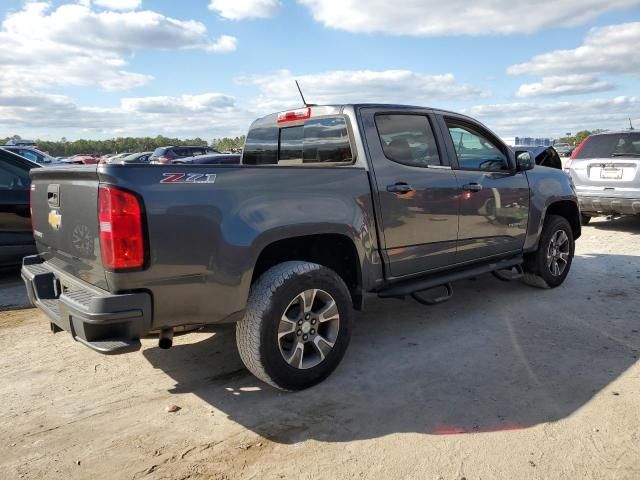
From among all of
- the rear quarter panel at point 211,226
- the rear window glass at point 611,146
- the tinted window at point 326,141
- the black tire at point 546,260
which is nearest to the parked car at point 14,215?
the tinted window at point 326,141

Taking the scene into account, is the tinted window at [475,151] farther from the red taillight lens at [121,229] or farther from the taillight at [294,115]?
the red taillight lens at [121,229]

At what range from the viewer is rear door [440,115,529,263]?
177 inches

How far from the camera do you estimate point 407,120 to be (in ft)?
14.0

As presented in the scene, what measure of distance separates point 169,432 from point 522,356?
2.53 meters

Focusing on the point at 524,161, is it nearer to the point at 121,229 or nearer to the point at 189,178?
the point at 189,178

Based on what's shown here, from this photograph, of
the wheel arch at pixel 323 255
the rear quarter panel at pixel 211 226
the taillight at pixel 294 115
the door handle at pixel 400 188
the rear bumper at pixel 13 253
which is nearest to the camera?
the rear quarter panel at pixel 211 226

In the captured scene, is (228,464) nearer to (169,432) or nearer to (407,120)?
(169,432)

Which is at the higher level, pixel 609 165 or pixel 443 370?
pixel 609 165

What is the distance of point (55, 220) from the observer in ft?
11.0

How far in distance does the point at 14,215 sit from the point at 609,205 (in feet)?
28.3

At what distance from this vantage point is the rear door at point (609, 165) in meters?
8.37

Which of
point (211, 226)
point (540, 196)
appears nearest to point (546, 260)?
point (540, 196)

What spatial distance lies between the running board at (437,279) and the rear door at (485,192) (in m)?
0.10

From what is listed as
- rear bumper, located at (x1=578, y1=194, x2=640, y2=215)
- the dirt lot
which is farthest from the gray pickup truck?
rear bumper, located at (x1=578, y1=194, x2=640, y2=215)
